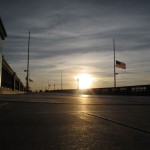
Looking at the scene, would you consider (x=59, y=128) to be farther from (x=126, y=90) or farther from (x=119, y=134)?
(x=126, y=90)

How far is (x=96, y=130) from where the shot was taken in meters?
8.90

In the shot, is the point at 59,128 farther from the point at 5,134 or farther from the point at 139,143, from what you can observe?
the point at 139,143

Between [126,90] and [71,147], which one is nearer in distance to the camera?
[71,147]

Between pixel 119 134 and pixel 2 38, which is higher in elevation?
pixel 2 38

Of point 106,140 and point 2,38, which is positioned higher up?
point 2,38

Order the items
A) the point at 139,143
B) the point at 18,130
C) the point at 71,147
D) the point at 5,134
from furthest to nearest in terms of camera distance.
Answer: the point at 18,130 < the point at 5,134 < the point at 139,143 < the point at 71,147

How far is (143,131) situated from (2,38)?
65006 millimetres

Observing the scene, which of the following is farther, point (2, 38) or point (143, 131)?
point (2, 38)

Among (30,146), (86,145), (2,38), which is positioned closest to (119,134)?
(86,145)

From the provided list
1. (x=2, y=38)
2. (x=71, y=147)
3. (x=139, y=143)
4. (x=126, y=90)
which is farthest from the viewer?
(x=2, y=38)

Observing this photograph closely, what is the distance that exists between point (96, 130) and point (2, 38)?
6452cm

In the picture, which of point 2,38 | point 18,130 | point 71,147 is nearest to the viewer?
point 71,147

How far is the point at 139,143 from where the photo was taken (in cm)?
690

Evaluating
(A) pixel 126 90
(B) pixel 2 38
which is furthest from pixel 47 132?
(B) pixel 2 38
